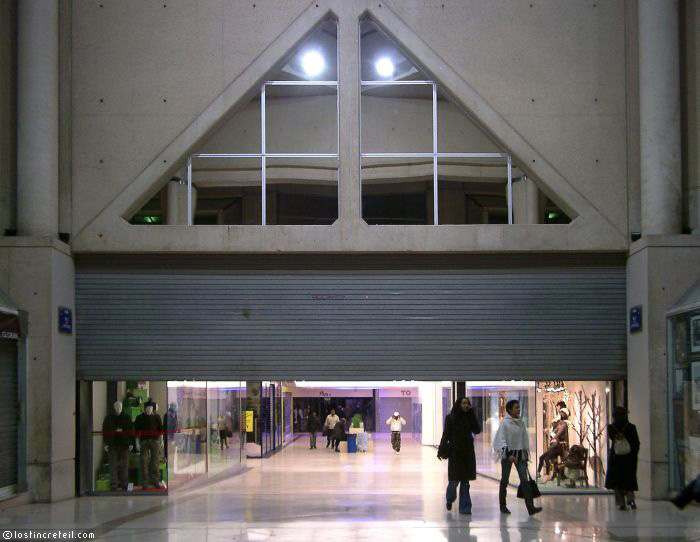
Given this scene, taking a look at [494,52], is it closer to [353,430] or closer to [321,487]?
[321,487]

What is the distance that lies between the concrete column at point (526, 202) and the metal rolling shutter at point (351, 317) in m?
0.70

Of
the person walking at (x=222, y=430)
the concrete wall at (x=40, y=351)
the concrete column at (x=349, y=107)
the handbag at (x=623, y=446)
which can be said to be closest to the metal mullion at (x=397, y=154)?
the concrete column at (x=349, y=107)

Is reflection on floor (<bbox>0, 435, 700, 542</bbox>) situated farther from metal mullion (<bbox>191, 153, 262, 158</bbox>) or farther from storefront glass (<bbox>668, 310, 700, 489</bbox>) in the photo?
metal mullion (<bbox>191, 153, 262, 158</bbox>)

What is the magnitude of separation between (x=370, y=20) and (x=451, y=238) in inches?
162

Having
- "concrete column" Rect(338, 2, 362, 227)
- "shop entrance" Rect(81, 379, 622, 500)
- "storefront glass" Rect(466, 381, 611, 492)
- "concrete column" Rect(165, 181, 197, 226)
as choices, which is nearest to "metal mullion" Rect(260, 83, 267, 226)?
"concrete column" Rect(165, 181, 197, 226)

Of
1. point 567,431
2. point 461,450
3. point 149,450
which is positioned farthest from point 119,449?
point 567,431

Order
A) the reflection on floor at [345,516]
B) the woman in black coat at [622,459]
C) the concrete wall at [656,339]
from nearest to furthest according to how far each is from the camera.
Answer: the reflection on floor at [345,516]
the woman in black coat at [622,459]
the concrete wall at [656,339]

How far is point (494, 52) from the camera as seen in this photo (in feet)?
54.0

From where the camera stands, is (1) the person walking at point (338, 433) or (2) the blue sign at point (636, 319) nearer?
(2) the blue sign at point (636, 319)

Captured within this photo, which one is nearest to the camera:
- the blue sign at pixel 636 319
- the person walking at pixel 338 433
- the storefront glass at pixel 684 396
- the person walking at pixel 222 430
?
the storefront glass at pixel 684 396

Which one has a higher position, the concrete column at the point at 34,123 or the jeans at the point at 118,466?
the concrete column at the point at 34,123

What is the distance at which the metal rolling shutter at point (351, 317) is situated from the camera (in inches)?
640

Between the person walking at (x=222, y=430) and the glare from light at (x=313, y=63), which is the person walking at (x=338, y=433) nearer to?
the person walking at (x=222, y=430)

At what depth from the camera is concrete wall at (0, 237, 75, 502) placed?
15023 mm
